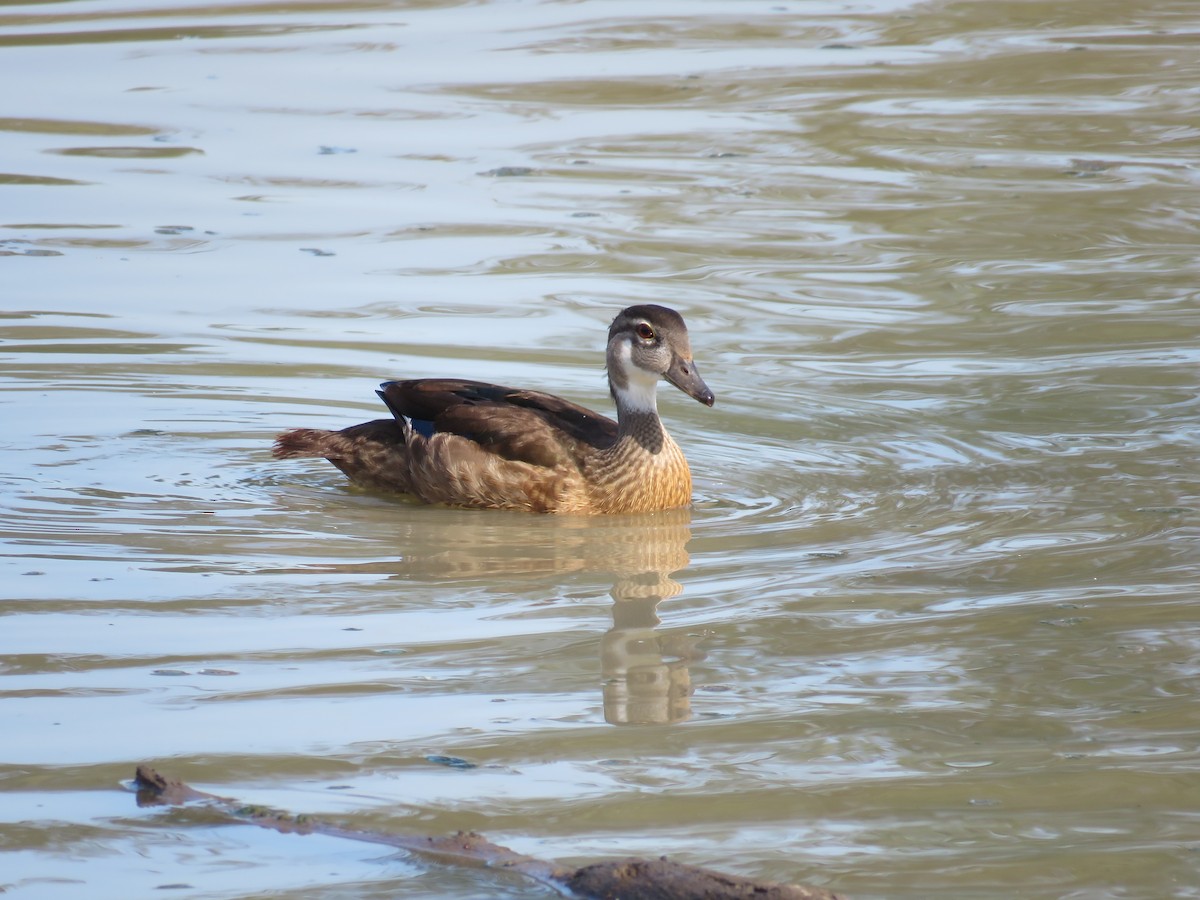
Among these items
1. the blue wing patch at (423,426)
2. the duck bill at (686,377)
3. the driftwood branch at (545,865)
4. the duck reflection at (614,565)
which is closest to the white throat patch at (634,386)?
the duck bill at (686,377)

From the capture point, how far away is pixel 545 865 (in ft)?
14.9

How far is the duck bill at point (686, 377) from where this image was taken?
892 cm

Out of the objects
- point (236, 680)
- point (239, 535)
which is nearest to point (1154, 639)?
point (236, 680)

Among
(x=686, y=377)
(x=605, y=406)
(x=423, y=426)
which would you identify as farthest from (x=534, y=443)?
(x=605, y=406)

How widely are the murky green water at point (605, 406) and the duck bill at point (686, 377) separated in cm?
50

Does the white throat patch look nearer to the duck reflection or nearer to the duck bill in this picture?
the duck bill

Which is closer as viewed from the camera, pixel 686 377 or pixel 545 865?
pixel 545 865

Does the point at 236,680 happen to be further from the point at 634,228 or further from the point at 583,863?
the point at 634,228

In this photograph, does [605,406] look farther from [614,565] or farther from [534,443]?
[614,565]

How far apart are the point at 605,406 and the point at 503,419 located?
59.3 inches

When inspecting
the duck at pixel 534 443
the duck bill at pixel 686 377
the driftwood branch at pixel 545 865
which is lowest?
the driftwood branch at pixel 545 865

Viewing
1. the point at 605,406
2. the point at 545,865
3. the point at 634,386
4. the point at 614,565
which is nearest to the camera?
the point at 545,865

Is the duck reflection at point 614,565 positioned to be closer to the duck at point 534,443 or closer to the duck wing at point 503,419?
the duck at point 534,443

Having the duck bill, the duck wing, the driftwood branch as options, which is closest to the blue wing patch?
the duck wing
